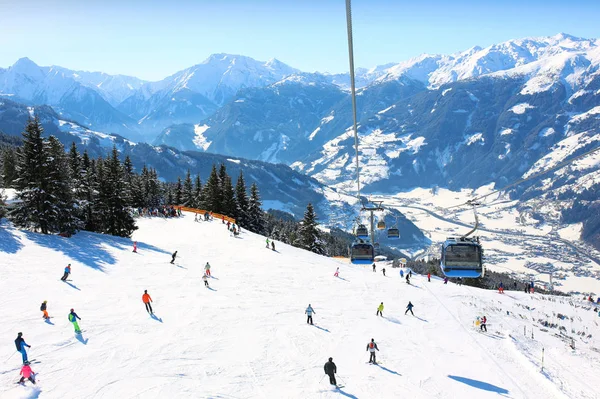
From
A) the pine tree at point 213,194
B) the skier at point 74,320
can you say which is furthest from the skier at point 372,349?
the pine tree at point 213,194

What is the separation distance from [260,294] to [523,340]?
21543mm

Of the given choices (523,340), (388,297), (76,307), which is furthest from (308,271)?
(76,307)

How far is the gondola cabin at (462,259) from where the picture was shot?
28.1 metres

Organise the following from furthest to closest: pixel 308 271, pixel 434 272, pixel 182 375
Answer: pixel 434 272
pixel 308 271
pixel 182 375

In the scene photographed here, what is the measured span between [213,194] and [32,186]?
119ft

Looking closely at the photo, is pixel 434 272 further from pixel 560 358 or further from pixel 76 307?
pixel 76 307

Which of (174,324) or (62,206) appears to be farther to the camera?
(62,206)

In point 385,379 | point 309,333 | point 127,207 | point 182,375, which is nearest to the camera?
point 182,375

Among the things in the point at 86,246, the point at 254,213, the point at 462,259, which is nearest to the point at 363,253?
the point at 462,259

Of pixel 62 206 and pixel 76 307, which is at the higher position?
pixel 62 206

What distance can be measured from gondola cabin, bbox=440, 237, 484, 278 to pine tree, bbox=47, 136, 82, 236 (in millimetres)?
35743

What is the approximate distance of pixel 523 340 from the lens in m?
34.0

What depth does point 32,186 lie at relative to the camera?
134 feet

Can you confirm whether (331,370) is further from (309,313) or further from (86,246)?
(86,246)
